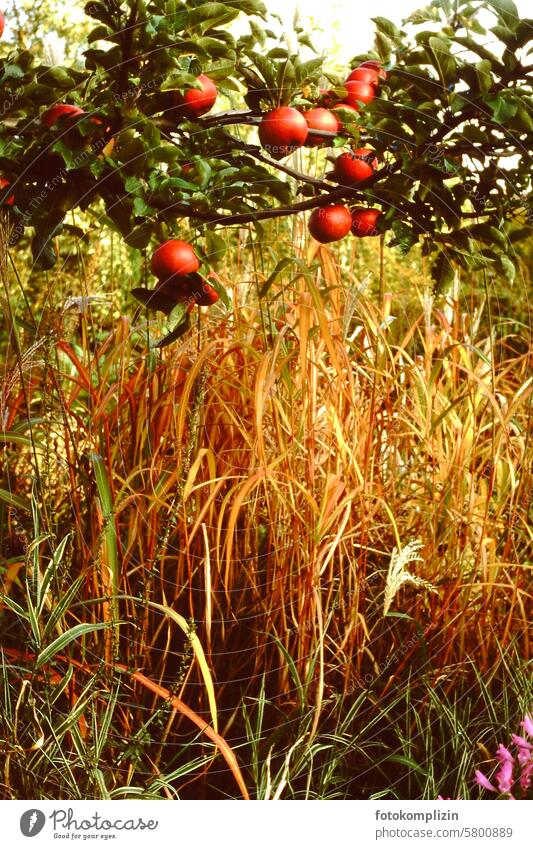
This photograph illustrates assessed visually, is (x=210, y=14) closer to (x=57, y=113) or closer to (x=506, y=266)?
(x=57, y=113)

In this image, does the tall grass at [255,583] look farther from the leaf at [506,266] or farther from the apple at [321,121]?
the apple at [321,121]

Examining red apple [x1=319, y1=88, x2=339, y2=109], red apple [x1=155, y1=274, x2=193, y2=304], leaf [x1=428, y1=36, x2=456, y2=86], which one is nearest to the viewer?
leaf [x1=428, y1=36, x2=456, y2=86]

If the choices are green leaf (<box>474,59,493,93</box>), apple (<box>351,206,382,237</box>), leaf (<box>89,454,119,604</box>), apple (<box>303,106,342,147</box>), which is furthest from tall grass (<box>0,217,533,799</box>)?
green leaf (<box>474,59,493,93</box>)

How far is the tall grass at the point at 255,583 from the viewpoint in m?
1.12

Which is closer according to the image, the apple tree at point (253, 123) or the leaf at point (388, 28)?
the apple tree at point (253, 123)

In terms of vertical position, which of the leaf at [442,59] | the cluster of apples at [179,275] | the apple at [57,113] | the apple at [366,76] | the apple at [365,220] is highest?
the apple at [366,76]

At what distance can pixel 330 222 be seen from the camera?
122cm

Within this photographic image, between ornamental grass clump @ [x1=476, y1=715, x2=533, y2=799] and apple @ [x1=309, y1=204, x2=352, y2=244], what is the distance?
2.45 ft

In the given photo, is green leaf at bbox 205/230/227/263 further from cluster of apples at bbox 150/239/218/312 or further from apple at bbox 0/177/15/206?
apple at bbox 0/177/15/206

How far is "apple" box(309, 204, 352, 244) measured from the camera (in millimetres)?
1225

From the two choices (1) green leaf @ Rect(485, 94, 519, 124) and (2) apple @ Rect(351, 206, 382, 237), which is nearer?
(1) green leaf @ Rect(485, 94, 519, 124)

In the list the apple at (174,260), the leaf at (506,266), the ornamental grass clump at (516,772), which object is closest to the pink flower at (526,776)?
the ornamental grass clump at (516,772)

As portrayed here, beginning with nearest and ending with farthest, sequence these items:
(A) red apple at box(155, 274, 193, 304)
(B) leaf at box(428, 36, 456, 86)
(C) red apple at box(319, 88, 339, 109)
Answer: (B) leaf at box(428, 36, 456, 86)
(A) red apple at box(155, 274, 193, 304)
(C) red apple at box(319, 88, 339, 109)

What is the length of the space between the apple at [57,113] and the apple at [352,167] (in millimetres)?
392
